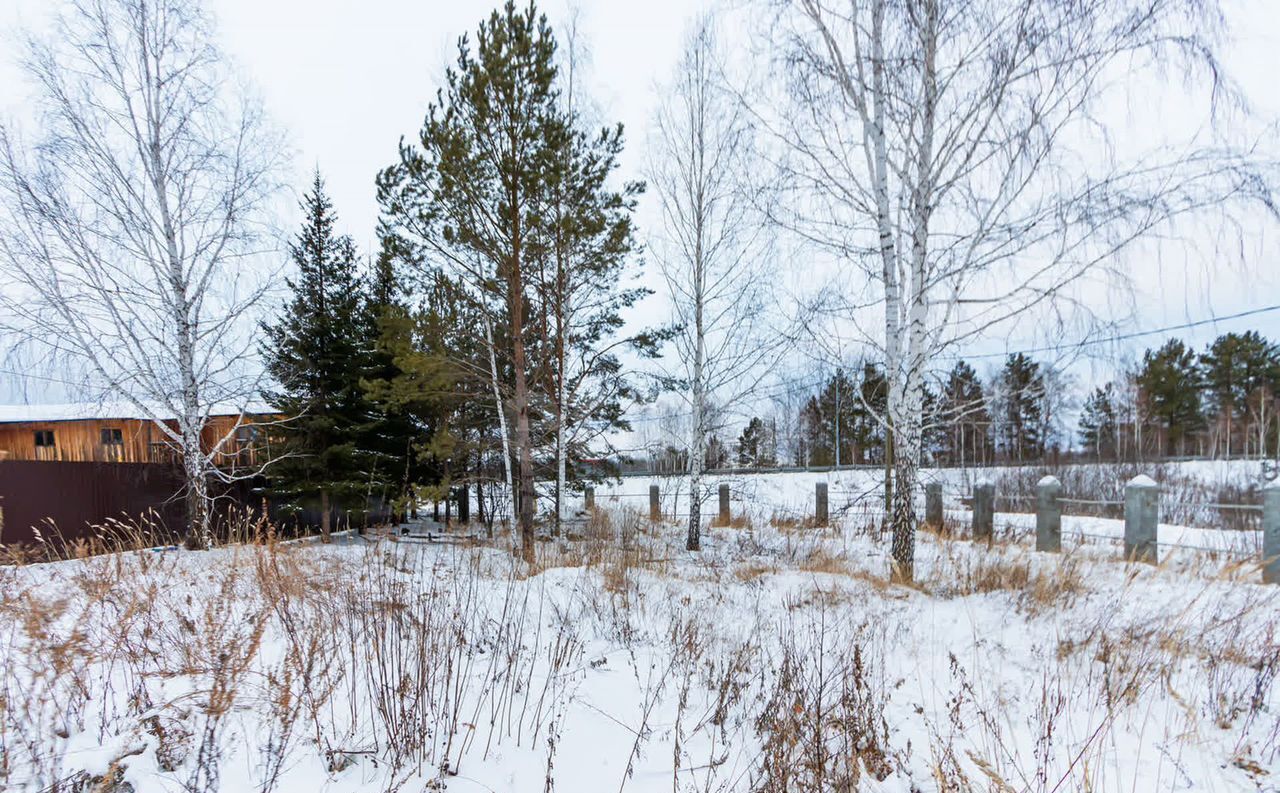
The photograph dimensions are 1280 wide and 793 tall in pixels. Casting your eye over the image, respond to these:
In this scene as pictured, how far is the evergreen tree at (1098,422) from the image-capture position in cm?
3433

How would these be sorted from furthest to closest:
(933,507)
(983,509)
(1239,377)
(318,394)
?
(1239,377)
(318,394)
(933,507)
(983,509)

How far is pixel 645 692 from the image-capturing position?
295 centimetres

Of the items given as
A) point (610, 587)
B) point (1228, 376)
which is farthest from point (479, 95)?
point (1228, 376)

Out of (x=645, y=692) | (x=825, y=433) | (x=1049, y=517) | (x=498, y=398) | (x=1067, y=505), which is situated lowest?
(x=1067, y=505)

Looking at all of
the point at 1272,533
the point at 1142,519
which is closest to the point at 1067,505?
the point at 1142,519

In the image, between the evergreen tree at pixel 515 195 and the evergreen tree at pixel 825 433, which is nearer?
the evergreen tree at pixel 515 195

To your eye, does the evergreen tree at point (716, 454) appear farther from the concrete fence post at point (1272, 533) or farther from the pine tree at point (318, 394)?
the pine tree at point (318, 394)

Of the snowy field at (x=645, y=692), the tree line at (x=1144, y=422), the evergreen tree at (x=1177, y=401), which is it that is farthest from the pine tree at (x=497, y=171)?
the evergreen tree at (x=1177, y=401)

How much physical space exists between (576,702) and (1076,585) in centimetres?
482

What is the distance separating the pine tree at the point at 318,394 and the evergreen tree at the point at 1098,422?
143ft

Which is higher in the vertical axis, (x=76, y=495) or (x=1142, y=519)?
(x=1142, y=519)

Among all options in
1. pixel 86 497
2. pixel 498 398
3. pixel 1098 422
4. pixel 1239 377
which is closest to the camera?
pixel 498 398

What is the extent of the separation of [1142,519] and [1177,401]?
3988 cm

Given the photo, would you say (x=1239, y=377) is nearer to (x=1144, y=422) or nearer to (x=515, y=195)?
(x=1144, y=422)
